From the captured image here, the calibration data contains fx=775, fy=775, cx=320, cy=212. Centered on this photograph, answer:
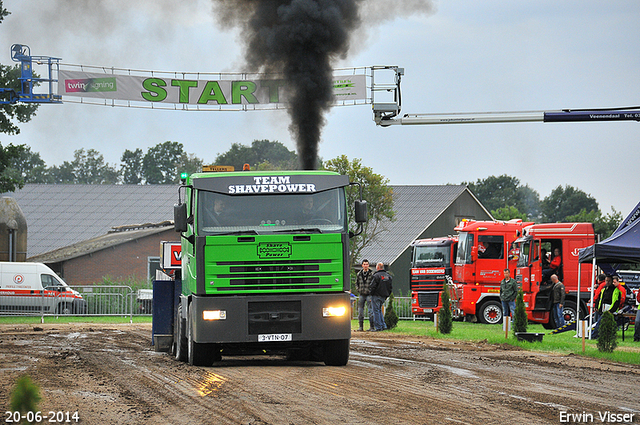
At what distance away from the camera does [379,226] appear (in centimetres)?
5069

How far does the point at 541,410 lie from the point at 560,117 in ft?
50.9

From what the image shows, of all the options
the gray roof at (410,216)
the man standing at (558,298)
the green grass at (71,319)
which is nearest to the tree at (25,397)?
the man standing at (558,298)

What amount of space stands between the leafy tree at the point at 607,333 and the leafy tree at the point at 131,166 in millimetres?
96513

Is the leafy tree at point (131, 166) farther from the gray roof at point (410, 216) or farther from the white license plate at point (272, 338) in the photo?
the white license plate at point (272, 338)

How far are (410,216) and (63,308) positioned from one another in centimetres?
2669

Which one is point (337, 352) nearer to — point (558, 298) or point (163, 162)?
point (558, 298)

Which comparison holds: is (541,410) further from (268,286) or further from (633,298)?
(633,298)

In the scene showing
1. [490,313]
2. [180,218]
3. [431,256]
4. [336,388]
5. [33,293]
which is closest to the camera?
[336,388]

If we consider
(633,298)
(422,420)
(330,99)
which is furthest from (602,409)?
(633,298)

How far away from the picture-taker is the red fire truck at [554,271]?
25188mm

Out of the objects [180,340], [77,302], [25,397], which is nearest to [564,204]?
[77,302]

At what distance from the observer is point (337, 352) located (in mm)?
12422

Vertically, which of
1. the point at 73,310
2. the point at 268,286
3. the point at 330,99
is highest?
the point at 330,99

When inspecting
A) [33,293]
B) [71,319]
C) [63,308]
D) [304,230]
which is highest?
[304,230]
